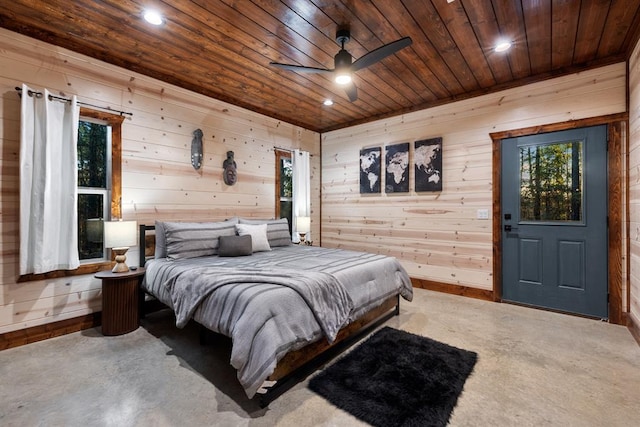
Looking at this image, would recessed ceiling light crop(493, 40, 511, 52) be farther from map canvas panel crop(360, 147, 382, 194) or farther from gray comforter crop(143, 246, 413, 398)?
gray comforter crop(143, 246, 413, 398)

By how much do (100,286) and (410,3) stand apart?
3.93 m

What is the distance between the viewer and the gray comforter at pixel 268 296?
167cm

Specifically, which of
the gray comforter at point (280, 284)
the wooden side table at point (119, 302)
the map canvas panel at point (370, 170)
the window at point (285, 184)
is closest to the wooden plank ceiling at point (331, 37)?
the map canvas panel at point (370, 170)

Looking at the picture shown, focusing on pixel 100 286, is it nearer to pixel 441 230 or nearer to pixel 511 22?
pixel 441 230

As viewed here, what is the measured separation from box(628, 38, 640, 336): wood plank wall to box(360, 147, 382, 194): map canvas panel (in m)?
2.86

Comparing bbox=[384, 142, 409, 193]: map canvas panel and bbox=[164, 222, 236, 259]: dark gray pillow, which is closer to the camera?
bbox=[164, 222, 236, 259]: dark gray pillow

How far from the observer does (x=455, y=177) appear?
13.2 ft

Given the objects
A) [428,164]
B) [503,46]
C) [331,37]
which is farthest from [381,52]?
[428,164]

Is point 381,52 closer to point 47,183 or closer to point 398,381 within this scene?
point 398,381

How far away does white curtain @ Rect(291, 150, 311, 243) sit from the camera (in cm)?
502

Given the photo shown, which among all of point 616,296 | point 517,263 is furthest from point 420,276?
point 616,296

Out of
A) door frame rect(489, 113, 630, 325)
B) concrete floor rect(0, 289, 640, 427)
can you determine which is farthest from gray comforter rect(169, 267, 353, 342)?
door frame rect(489, 113, 630, 325)

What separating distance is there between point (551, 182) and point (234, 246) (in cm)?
378

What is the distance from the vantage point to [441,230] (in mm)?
4145
